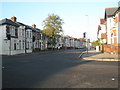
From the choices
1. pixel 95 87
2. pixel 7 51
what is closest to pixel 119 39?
pixel 95 87

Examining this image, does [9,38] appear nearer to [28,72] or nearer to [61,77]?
[28,72]

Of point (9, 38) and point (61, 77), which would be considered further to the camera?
point (9, 38)

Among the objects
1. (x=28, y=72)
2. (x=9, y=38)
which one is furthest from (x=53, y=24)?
(x=28, y=72)

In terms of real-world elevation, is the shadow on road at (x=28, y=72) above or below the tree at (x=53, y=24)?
below

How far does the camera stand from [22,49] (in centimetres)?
3192

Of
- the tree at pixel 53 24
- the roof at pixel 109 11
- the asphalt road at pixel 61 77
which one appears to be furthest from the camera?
the tree at pixel 53 24

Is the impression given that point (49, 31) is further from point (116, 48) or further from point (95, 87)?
point (95, 87)

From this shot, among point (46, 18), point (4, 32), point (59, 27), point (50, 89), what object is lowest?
point (50, 89)

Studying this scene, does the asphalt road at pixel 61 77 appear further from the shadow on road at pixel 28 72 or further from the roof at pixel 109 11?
the roof at pixel 109 11

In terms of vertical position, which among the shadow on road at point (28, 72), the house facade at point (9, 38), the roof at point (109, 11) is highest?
the roof at point (109, 11)

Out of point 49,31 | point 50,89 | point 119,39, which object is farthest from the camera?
point 49,31

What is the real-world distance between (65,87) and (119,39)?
66.0 ft

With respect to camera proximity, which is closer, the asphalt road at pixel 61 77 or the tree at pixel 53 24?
the asphalt road at pixel 61 77

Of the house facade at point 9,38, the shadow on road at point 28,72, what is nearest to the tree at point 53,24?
the house facade at point 9,38
